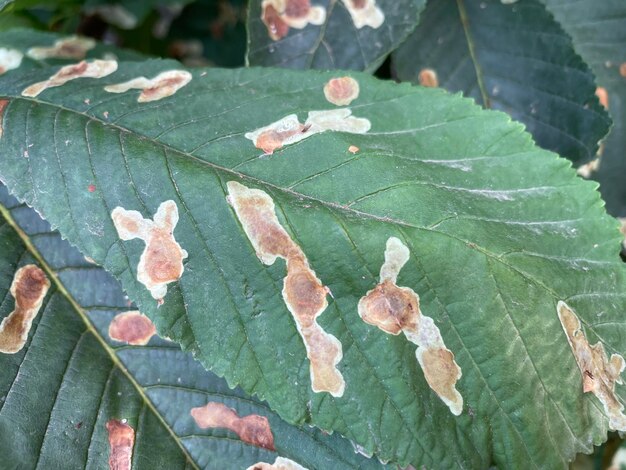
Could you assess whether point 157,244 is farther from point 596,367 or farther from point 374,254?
point 596,367

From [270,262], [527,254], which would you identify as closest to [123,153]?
[270,262]

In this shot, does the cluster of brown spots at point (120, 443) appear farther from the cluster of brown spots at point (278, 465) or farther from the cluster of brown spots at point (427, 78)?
the cluster of brown spots at point (427, 78)

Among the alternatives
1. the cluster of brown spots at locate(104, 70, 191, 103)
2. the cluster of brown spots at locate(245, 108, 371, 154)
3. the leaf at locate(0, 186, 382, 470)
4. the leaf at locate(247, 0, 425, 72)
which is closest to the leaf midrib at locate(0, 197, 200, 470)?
the leaf at locate(0, 186, 382, 470)

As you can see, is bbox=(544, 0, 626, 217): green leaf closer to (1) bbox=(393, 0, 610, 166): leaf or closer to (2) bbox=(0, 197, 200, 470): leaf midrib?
(1) bbox=(393, 0, 610, 166): leaf

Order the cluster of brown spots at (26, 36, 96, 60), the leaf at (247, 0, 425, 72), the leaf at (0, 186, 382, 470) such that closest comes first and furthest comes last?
the leaf at (0, 186, 382, 470)
the leaf at (247, 0, 425, 72)
the cluster of brown spots at (26, 36, 96, 60)

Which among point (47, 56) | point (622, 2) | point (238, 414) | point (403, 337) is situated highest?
point (622, 2)

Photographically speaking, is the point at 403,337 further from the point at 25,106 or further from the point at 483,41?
the point at 483,41
